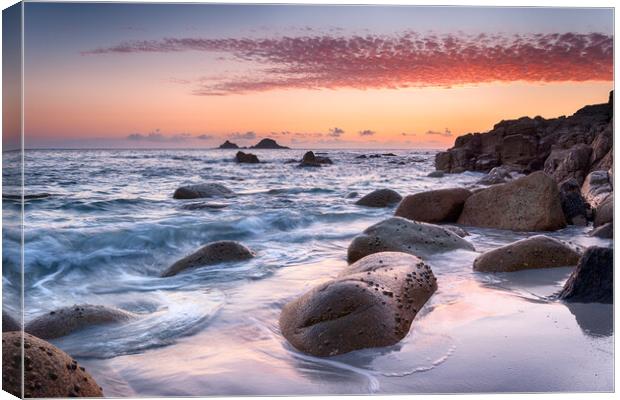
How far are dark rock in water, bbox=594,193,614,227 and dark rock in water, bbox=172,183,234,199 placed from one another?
3972 millimetres

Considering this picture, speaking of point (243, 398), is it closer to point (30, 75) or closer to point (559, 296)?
point (559, 296)

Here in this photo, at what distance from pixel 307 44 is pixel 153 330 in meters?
2.37

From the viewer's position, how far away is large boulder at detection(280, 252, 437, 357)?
3.63 m

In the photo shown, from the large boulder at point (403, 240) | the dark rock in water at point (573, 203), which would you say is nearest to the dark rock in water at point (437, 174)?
the large boulder at point (403, 240)

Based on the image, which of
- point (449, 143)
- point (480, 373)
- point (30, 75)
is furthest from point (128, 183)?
point (480, 373)

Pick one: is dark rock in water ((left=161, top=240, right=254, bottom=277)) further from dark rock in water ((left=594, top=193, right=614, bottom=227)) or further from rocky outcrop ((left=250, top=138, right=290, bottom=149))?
dark rock in water ((left=594, top=193, right=614, bottom=227))

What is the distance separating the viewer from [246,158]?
245 inches

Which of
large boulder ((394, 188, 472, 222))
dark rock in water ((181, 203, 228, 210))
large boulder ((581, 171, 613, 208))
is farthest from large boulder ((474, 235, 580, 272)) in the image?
dark rock in water ((181, 203, 228, 210))

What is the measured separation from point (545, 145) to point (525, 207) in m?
0.93

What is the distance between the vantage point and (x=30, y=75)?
4617 mm

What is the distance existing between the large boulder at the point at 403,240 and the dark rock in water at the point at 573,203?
1965 millimetres

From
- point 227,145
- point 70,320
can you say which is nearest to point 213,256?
point 227,145

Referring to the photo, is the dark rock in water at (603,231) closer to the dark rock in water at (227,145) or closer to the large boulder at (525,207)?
the large boulder at (525,207)

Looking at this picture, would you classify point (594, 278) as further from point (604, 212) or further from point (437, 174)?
point (604, 212)
